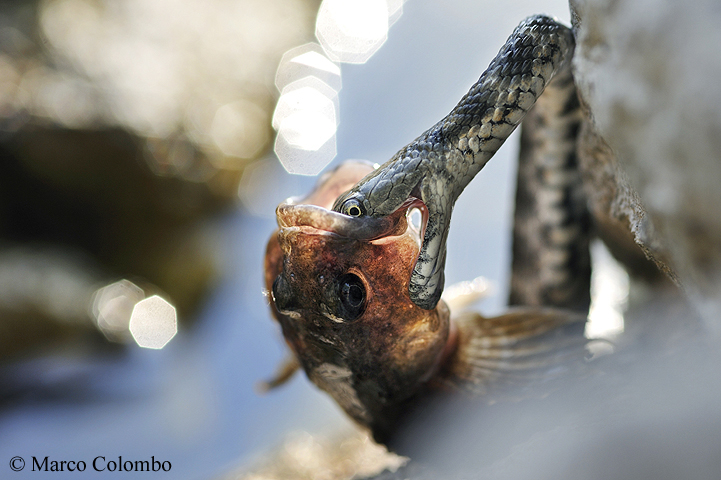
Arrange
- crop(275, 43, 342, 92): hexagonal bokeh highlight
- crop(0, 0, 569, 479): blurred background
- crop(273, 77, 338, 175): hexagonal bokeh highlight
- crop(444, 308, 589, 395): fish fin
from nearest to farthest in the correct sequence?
crop(444, 308, 589, 395): fish fin, crop(0, 0, 569, 479): blurred background, crop(273, 77, 338, 175): hexagonal bokeh highlight, crop(275, 43, 342, 92): hexagonal bokeh highlight

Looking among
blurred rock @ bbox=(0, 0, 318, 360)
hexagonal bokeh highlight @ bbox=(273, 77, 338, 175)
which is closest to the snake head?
blurred rock @ bbox=(0, 0, 318, 360)

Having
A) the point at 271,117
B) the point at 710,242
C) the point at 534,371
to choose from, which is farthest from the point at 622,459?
the point at 271,117

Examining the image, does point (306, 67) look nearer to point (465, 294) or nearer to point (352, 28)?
point (352, 28)

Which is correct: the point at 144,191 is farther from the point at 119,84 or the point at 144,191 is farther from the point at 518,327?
the point at 518,327

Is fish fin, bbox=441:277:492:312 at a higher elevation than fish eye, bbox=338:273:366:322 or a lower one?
higher

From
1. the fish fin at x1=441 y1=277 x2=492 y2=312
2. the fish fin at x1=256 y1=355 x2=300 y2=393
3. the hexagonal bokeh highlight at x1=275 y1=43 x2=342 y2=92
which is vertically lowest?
the fish fin at x1=256 y1=355 x2=300 y2=393

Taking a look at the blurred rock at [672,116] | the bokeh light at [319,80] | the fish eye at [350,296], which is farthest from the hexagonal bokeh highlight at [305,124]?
the blurred rock at [672,116]

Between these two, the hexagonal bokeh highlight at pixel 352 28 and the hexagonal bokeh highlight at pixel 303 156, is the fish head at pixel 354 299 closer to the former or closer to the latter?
the hexagonal bokeh highlight at pixel 303 156

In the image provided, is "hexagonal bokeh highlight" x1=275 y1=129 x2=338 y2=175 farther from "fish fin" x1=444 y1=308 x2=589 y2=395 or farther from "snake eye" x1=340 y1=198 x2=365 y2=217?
"snake eye" x1=340 y1=198 x2=365 y2=217

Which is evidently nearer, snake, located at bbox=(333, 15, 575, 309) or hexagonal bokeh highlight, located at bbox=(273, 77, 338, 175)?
snake, located at bbox=(333, 15, 575, 309)
